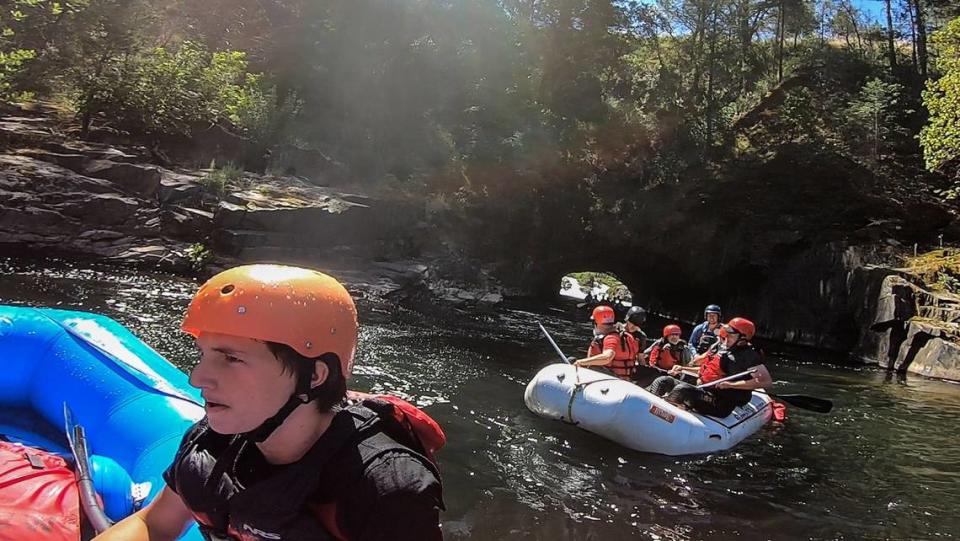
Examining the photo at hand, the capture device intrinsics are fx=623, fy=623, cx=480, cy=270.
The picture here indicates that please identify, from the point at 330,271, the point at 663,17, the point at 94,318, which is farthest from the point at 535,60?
the point at 94,318

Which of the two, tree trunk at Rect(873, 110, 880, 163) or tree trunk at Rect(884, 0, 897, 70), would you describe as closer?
tree trunk at Rect(873, 110, 880, 163)

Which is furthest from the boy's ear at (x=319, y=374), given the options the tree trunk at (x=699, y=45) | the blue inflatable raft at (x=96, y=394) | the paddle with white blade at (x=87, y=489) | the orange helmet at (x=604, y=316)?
the tree trunk at (x=699, y=45)

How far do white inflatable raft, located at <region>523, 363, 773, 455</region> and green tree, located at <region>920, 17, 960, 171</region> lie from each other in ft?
40.4

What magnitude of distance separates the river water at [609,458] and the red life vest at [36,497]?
2.67m

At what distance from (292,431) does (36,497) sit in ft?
6.08

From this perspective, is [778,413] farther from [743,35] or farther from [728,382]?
[743,35]

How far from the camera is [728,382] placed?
709 cm

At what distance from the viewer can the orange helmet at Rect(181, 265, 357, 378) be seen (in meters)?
1.34

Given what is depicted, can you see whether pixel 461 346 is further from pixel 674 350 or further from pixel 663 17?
pixel 663 17

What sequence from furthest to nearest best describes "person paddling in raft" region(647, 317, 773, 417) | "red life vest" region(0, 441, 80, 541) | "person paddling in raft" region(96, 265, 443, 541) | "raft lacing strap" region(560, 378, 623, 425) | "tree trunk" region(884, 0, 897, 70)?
1. "tree trunk" region(884, 0, 897, 70)
2. "person paddling in raft" region(647, 317, 773, 417)
3. "raft lacing strap" region(560, 378, 623, 425)
4. "red life vest" region(0, 441, 80, 541)
5. "person paddling in raft" region(96, 265, 443, 541)

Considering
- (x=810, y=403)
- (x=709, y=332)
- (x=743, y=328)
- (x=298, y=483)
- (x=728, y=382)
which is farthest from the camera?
(x=709, y=332)

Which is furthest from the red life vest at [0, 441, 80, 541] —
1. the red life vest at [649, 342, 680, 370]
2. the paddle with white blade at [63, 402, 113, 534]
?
the red life vest at [649, 342, 680, 370]

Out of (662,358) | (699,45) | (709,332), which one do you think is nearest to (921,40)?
(699,45)

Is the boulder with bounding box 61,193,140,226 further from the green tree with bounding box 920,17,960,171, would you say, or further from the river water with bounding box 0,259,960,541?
the green tree with bounding box 920,17,960,171
